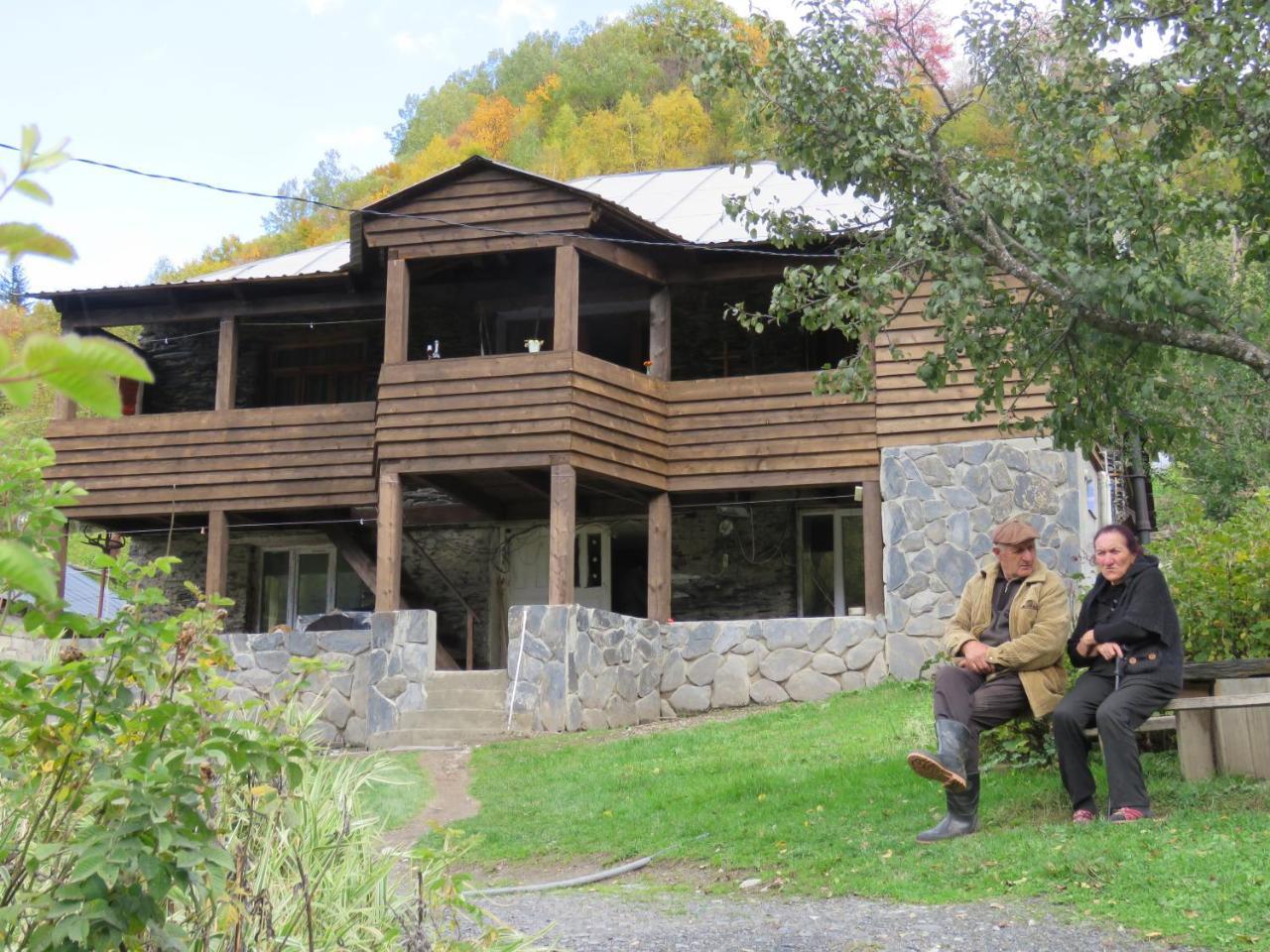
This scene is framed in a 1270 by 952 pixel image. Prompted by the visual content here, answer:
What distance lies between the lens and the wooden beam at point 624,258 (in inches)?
593

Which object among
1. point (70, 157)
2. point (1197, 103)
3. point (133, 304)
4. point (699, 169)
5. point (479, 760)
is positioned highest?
point (699, 169)

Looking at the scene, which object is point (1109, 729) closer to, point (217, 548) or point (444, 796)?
point (444, 796)

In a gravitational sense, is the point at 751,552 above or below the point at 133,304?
below

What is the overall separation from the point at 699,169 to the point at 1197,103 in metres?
13.8

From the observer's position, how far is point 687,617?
57.0 ft

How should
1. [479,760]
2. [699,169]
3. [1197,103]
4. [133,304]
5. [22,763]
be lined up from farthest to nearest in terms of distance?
[699,169] → [133,304] → [479,760] → [1197,103] → [22,763]

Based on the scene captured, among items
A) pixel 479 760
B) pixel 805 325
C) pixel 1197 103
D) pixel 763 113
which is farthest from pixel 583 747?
pixel 1197 103

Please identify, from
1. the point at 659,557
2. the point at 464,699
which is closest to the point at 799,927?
the point at 464,699

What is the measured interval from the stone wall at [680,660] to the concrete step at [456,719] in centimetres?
38

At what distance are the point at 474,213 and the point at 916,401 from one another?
5328mm

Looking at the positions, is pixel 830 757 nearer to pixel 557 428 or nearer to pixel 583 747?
pixel 583 747

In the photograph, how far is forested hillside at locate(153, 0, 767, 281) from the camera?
3944 centimetres

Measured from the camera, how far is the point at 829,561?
17.2 m

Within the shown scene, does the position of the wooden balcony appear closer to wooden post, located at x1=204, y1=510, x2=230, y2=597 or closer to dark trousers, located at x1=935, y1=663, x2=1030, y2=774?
wooden post, located at x1=204, y1=510, x2=230, y2=597
